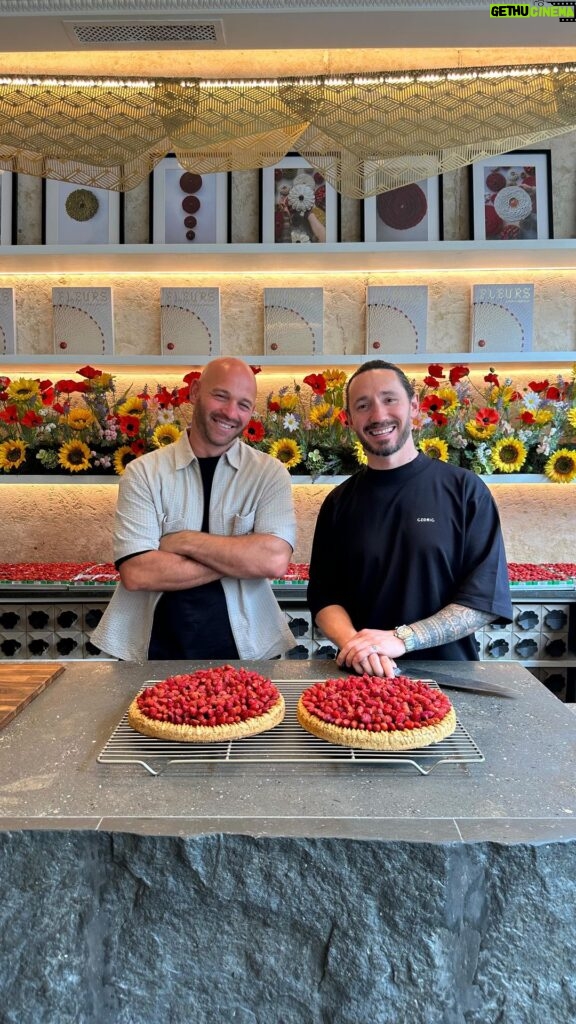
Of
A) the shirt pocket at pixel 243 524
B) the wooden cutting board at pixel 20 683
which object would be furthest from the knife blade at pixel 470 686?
the wooden cutting board at pixel 20 683

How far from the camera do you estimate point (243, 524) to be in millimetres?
2350

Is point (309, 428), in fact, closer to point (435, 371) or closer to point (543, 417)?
point (435, 371)

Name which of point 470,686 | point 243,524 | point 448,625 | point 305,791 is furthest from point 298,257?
point 305,791

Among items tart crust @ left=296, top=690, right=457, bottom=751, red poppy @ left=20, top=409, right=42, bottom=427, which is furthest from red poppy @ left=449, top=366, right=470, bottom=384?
tart crust @ left=296, top=690, right=457, bottom=751

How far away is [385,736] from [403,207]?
10.5 feet

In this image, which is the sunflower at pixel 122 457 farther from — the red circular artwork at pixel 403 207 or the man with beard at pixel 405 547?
the red circular artwork at pixel 403 207

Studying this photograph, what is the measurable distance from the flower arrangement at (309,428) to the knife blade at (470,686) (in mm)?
1785

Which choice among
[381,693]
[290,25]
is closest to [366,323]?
[290,25]

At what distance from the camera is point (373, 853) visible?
3.55ft

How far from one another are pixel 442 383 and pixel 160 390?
1519mm

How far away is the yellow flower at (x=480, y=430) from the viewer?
3.47 meters

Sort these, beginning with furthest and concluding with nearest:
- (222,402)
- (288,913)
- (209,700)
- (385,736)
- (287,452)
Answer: (287,452), (222,402), (209,700), (385,736), (288,913)

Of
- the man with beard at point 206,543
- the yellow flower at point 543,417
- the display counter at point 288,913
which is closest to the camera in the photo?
the display counter at point 288,913

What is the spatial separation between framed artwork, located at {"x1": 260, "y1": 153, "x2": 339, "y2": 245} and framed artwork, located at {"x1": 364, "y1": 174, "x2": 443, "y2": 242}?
0.20 metres
